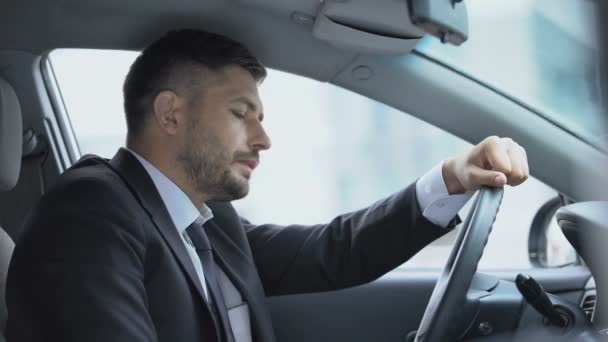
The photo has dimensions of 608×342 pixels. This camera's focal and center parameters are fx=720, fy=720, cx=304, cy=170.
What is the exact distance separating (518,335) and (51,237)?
0.83 metres

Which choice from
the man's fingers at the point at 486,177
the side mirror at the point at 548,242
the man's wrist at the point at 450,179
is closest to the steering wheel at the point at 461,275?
the man's fingers at the point at 486,177

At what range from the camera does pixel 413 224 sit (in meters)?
1.58

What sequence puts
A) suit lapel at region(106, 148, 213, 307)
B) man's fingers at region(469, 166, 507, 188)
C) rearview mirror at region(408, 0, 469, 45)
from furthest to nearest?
suit lapel at region(106, 148, 213, 307) → man's fingers at region(469, 166, 507, 188) → rearview mirror at region(408, 0, 469, 45)

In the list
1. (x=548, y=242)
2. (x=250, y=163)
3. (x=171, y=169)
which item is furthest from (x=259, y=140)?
(x=548, y=242)

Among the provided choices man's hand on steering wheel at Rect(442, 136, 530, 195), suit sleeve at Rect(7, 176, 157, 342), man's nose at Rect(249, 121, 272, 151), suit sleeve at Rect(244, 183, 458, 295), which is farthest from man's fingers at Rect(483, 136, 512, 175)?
suit sleeve at Rect(7, 176, 157, 342)

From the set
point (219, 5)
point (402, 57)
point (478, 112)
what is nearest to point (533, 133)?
point (478, 112)

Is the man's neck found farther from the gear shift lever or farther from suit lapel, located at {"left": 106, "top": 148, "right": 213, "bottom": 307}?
the gear shift lever

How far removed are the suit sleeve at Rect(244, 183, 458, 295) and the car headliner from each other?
0.29 m

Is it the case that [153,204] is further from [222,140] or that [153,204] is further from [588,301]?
[588,301]

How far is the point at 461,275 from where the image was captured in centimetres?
100

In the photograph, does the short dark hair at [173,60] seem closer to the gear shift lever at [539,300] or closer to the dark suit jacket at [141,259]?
the dark suit jacket at [141,259]

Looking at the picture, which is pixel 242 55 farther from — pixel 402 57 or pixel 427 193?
pixel 427 193

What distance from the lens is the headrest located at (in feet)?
5.10

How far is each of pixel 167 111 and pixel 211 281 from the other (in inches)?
15.7
